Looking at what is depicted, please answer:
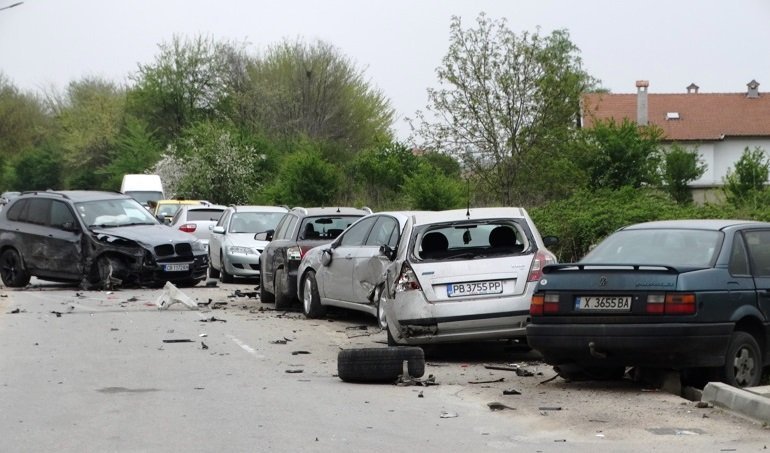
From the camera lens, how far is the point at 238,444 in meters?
7.80

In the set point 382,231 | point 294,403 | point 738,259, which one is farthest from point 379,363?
point 382,231

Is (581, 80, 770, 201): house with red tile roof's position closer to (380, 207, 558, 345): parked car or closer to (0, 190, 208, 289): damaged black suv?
(0, 190, 208, 289): damaged black suv

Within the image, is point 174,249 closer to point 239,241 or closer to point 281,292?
point 239,241

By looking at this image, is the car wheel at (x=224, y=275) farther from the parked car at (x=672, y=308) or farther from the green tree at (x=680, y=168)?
the green tree at (x=680, y=168)

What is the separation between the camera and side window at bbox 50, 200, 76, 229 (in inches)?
923

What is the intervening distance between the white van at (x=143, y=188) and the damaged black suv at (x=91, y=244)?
2713 centimetres

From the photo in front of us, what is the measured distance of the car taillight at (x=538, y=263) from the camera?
12.6m

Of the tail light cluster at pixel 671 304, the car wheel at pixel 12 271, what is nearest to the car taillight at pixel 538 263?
the tail light cluster at pixel 671 304

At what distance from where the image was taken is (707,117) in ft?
287

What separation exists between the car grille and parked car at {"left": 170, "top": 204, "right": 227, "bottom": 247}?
747 cm

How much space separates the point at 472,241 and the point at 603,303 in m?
4.01

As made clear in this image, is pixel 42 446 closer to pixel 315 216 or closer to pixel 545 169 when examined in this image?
pixel 315 216

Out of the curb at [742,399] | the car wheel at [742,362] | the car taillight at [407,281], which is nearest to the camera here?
the curb at [742,399]

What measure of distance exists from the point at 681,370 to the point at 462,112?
72.3ft
